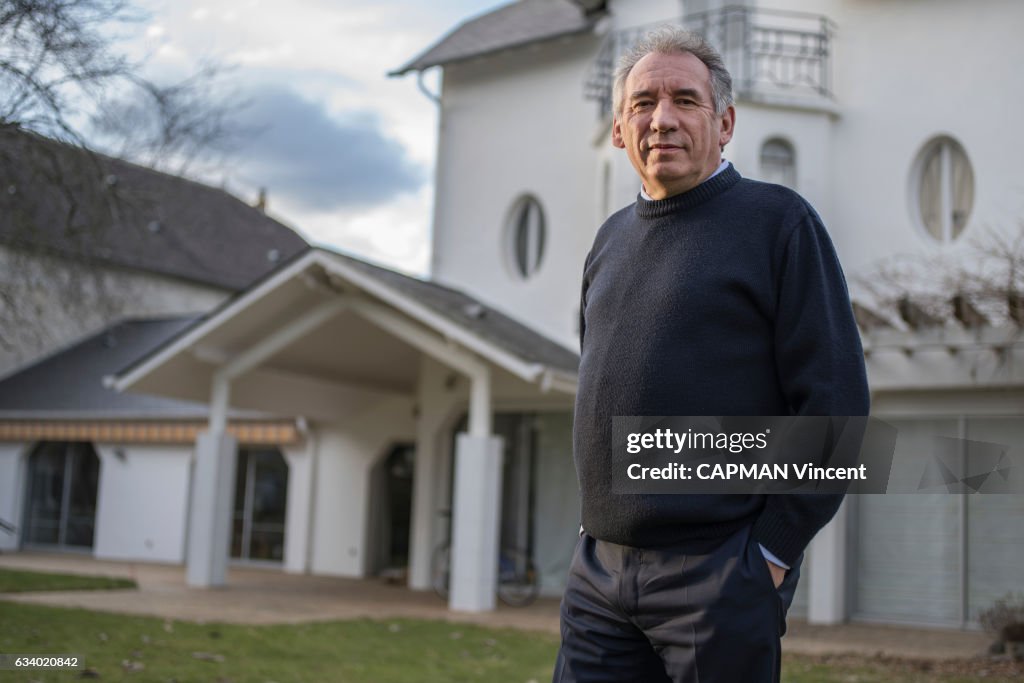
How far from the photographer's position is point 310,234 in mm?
34156

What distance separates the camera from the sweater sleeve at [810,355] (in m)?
2.13

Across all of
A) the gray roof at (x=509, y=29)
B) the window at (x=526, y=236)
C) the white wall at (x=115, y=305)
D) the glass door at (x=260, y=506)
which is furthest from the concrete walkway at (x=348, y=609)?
the gray roof at (x=509, y=29)

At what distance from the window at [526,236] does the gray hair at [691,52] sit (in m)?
15.1

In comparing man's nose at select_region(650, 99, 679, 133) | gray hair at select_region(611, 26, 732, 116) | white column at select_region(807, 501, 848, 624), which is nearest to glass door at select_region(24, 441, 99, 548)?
white column at select_region(807, 501, 848, 624)

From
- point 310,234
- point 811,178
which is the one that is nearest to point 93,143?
point 811,178

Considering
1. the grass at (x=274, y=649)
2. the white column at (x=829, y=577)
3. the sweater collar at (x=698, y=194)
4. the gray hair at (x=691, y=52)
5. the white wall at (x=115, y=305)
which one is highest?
the white wall at (x=115, y=305)

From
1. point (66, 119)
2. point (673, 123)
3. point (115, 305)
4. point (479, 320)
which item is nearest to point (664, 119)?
point (673, 123)

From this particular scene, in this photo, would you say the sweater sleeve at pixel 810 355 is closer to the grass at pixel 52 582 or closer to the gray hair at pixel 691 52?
the gray hair at pixel 691 52

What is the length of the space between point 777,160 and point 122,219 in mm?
8088

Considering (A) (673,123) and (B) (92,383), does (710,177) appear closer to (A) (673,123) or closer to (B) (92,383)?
(A) (673,123)

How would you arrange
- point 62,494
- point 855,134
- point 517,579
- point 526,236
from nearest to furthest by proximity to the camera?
1. point 855,134
2. point 517,579
3. point 526,236
4. point 62,494

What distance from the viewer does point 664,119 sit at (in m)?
2.39

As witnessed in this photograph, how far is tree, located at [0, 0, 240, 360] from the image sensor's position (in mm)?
10547

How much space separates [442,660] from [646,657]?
22.8ft
